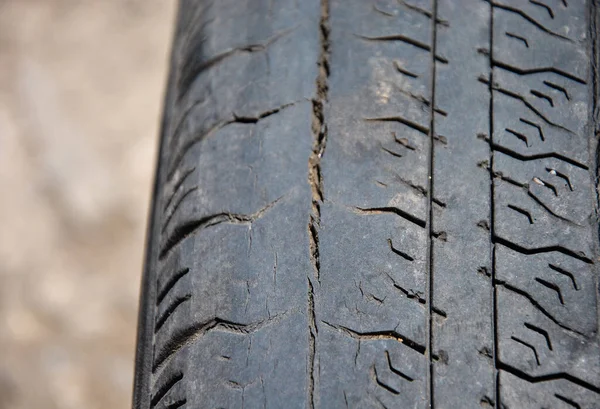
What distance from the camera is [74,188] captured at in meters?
1.96

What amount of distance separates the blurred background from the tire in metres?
0.71

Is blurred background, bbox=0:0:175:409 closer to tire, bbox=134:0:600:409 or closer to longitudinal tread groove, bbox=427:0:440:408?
tire, bbox=134:0:600:409

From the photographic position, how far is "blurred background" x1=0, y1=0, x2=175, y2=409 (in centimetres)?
175

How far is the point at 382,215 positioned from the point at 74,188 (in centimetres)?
123

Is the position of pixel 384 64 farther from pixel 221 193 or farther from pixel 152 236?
pixel 152 236

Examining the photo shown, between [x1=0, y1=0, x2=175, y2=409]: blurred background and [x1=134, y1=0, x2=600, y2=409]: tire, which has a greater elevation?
[x1=0, y1=0, x2=175, y2=409]: blurred background

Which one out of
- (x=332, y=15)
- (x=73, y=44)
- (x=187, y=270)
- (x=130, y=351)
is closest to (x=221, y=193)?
(x=187, y=270)

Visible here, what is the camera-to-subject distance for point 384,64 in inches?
42.6

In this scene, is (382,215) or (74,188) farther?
(74,188)

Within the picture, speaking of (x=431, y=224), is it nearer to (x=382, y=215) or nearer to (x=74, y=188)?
(x=382, y=215)

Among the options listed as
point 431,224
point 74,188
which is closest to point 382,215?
point 431,224

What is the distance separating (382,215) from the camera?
0.95 m

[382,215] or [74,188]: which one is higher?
[74,188]

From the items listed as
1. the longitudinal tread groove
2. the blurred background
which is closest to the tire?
the longitudinal tread groove
